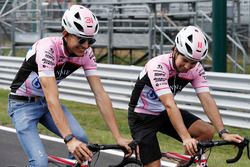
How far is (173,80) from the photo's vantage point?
6.56 metres

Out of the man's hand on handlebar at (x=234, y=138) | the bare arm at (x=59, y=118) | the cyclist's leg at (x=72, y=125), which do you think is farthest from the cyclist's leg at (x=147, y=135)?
the bare arm at (x=59, y=118)

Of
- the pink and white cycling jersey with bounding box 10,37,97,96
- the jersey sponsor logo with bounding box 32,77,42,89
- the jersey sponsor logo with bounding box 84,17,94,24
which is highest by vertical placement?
the jersey sponsor logo with bounding box 84,17,94,24

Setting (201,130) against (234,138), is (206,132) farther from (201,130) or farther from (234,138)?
(234,138)

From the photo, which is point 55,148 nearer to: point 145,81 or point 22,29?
point 145,81

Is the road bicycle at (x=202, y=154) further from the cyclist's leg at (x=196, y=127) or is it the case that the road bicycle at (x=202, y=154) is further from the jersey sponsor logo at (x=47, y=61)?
the jersey sponsor logo at (x=47, y=61)

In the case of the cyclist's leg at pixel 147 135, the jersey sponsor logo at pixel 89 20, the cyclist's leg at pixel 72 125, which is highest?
the jersey sponsor logo at pixel 89 20

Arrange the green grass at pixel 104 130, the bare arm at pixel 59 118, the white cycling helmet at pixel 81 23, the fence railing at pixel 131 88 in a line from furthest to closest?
1. the fence railing at pixel 131 88
2. the green grass at pixel 104 130
3. the white cycling helmet at pixel 81 23
4. the bare arm at pixel 59 118

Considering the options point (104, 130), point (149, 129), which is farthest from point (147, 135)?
point (104, 130)

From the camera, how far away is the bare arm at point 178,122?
5.64m

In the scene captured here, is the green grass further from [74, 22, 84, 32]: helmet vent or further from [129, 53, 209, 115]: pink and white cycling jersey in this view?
[74, 22, 84, 32]: helmet vent

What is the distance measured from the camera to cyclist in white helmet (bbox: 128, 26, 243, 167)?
19.9 ft

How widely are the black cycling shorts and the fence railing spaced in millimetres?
4776

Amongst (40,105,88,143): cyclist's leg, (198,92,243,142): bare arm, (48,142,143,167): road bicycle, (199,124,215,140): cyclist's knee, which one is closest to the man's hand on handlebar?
(198,92,243,142): bare arm

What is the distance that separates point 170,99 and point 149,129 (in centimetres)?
55
